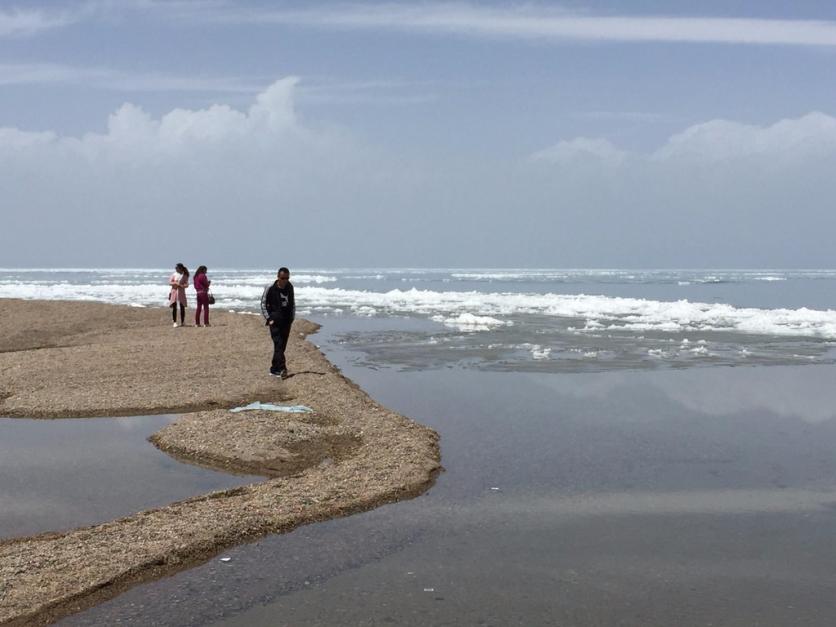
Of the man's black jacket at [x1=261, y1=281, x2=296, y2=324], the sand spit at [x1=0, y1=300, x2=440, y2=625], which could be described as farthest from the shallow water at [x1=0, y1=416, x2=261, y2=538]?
the man's black jacket at [x1=261, y1=281, x2=296, y2=324]

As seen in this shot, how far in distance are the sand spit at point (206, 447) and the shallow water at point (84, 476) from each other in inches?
15.6

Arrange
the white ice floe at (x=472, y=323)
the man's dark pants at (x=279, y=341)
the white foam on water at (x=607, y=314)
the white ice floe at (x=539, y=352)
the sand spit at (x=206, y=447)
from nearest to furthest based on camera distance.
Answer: the sand spit at (x=206, y=447)
the man's dark pants at (x=279, y=341)
the white ice floe at (x=539, y=352)
the white ice floe at (x=472, y=323)
the white foam on water at (x=607, y=314)

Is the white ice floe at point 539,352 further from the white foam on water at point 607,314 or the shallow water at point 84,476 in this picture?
the shallow water at point 84,476

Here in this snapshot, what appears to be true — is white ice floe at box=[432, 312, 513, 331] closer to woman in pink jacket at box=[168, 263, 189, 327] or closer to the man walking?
woman in pink jacket at box=[168, 263, 189, 327]

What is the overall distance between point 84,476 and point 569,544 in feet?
17.7

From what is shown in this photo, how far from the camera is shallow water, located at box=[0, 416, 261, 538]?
8148 mm

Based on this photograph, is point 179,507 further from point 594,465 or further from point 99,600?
point 594,465

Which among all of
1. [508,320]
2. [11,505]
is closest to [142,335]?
[508,320]

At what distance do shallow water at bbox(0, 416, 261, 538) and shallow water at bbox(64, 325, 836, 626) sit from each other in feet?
6.17

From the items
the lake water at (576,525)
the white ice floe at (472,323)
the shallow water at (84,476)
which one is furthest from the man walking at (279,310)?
the white ice floe at (472,323)

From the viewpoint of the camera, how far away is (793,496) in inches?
341

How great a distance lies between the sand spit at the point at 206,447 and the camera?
21.5 ft

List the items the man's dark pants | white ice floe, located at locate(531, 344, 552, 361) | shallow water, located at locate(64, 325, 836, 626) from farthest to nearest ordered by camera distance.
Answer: white ice floe, located at locate(531, 344, 552, 361) < the man's dark pants < shallow water, located at locate(64, 325, 836, 626)

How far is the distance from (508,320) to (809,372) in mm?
16659
